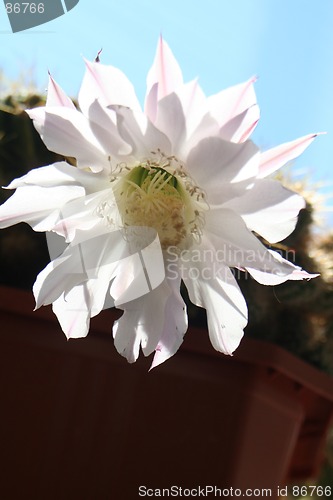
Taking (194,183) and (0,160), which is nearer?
(194,183)

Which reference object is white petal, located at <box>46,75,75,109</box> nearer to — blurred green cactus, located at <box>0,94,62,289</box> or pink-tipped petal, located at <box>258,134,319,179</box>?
pink-tipped petal, located at <box>258,134,319,179</box>

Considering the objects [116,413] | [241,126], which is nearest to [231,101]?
[241,126]

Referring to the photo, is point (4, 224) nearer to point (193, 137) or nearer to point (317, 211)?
point (193, 137)

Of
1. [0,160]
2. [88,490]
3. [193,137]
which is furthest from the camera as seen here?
[0,160]

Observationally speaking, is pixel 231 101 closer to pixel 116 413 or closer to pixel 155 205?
pixel 155 205

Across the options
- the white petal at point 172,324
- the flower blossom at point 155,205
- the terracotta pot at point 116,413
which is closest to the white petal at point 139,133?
the flower blossom at point 155,205

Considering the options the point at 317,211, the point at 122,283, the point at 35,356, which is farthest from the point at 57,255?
→ the point at 317,211

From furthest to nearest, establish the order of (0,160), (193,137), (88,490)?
(0,160) < (88,490) < (193,137)
